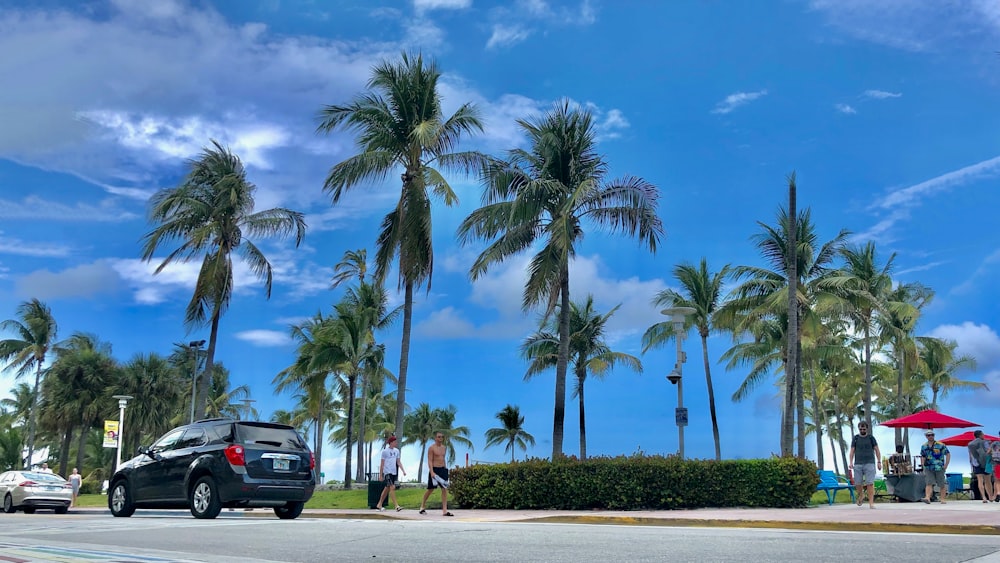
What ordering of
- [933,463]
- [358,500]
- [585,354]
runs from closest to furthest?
1. [933,463]
2. [358,500]
3. [585,354]

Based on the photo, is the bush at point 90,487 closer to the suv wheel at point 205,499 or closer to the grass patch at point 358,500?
the grass patch at point 358,500

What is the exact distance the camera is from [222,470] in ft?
44.9

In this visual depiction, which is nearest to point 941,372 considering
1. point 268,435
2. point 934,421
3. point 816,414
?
point 816,414

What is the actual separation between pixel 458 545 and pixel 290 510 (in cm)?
740

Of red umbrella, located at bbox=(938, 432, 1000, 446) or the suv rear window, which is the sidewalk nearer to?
the suv rear window

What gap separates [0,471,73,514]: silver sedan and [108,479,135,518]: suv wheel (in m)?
7.13

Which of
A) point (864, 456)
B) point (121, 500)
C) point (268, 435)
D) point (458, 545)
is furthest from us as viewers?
point (864, 456)

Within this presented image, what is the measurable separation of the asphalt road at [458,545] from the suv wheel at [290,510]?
3169 mm

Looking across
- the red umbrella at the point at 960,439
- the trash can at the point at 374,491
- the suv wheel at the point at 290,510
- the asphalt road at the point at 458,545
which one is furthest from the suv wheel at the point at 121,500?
the red umbrella at the point at 960,439

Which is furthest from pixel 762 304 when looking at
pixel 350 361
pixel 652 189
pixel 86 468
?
pixel 86 468

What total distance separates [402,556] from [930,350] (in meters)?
52.8

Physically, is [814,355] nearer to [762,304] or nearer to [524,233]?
[762,304]

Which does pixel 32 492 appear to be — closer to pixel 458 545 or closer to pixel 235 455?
pixel 235 455

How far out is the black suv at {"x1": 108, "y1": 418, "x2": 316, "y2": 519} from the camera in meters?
13.7
